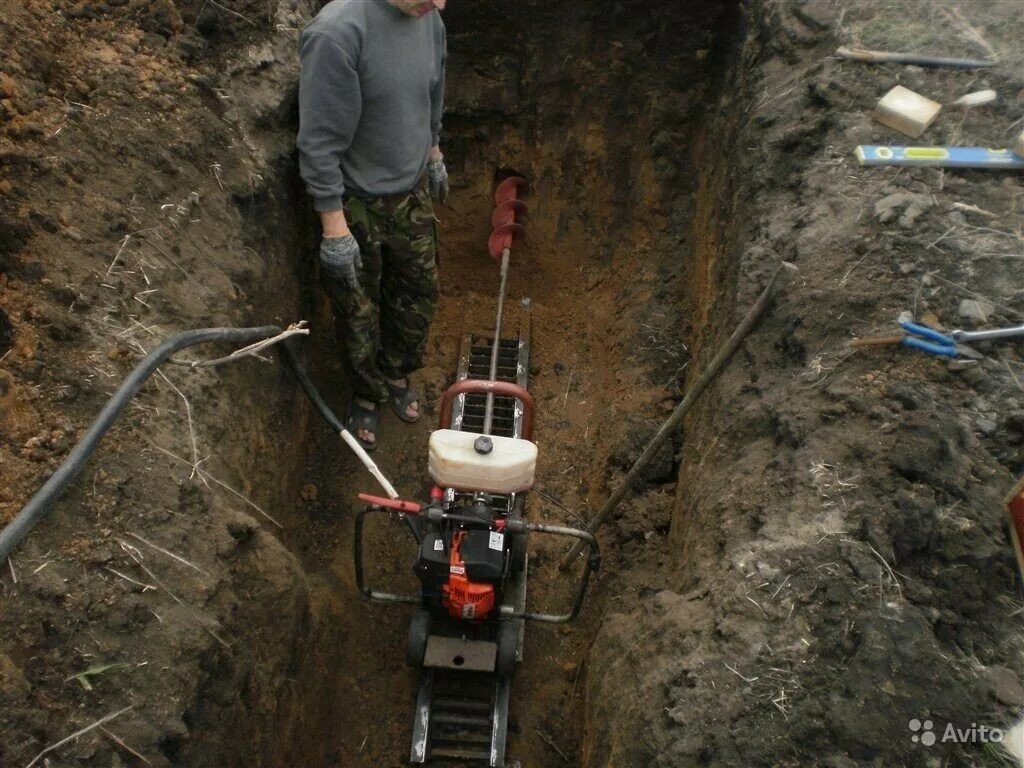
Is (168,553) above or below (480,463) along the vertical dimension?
below

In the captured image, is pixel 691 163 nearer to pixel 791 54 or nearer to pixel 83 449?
pixel 791 54

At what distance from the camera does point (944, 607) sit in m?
1.97

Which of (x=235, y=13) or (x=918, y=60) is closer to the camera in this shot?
(x=235, y=13)

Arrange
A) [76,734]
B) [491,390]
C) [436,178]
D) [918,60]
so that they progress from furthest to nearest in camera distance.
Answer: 1. [436,178]
2. [918,60]
3. [491,390]
4. [76,734]

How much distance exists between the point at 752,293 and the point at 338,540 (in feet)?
7.52

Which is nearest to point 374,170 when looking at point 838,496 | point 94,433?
point 94,433

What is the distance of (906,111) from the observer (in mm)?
3068

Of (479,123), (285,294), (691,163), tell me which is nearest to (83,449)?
(285,294)

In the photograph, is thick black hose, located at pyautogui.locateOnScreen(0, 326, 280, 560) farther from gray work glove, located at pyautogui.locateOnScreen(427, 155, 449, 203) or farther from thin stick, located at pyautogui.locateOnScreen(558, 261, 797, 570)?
thin stick, located at pyautogui.locateOnScreen(558, 261, 797, 570)

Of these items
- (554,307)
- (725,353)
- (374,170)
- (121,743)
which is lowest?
(121,743)

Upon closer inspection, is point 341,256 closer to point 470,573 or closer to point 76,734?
point 470,573

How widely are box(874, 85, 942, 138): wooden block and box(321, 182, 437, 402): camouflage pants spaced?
2.10m

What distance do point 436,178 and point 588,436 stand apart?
5.41ft

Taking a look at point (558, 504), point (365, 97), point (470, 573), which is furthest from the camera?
point (558, 504)
